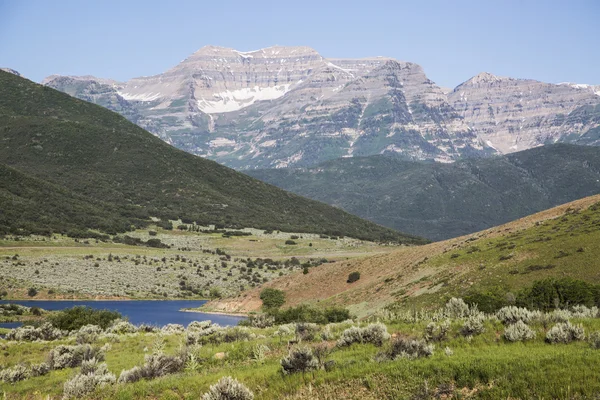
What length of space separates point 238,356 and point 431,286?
111ft

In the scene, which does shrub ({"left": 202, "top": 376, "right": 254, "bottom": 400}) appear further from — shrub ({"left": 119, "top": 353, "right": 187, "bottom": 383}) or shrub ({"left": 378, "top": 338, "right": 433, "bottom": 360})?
shrub ({"left": 119, "top": 353, "right": 187, "bottom": 383})

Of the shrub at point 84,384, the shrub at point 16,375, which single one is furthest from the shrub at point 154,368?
the shrub at point 16,375

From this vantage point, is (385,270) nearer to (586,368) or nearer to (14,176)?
(586,368)

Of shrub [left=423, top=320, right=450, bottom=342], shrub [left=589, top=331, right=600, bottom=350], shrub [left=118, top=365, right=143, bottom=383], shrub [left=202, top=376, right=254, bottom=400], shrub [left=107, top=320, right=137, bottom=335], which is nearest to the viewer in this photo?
shrub [left=202, top=376, right=254, bottom=400]

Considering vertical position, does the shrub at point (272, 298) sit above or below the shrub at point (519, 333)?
→ below

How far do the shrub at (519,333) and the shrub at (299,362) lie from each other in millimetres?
6032

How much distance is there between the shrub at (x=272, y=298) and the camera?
72.8m

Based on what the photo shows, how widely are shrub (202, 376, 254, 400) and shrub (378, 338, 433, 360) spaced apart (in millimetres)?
4112

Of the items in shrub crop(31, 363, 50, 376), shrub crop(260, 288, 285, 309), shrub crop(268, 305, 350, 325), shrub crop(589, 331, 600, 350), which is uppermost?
shrub crop(589, 331, 600, 350)

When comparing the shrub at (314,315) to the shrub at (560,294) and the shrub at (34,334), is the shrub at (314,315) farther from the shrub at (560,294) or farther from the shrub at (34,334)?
the shrub at (34,334)

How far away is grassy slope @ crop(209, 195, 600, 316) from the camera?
145ft

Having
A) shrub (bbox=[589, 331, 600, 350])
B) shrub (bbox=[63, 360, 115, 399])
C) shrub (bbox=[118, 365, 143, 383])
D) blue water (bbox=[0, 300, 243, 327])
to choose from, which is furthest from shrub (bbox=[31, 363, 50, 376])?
blue water (bbox=[0, 300, 243, 327])

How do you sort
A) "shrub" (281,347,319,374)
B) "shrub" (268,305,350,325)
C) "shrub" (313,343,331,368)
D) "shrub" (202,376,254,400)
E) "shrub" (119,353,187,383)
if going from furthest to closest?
"shrub" (268,305,350,325) → "shrub" (119,353,187,383) → "shrub" (313,343,331,368) → "shrub" (281,347,319,374) → "shrub" (202,376,254,400)

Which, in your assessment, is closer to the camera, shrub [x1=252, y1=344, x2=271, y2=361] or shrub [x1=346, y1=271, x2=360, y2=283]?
shrub [x1=252, y1=344, x2=271, y2=361]
